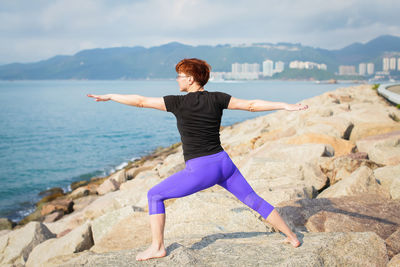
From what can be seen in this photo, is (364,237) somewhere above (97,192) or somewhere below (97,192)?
above

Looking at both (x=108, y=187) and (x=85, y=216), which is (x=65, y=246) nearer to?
(x=85, y=216)

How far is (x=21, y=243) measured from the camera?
22.2ft

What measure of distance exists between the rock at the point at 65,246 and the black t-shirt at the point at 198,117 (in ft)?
11.6

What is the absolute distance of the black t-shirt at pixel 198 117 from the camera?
3201 mm

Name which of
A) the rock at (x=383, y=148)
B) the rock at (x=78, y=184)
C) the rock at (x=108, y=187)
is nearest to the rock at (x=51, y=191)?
the rock at (x=78, y=184)

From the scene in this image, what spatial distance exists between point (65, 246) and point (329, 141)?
6.62 meters

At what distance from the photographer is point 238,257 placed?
3.27 meters

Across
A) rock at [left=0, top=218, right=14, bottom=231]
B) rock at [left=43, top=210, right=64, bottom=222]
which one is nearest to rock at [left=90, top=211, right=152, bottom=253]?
rock at [left=43, top=210, right=64, bottom=222]

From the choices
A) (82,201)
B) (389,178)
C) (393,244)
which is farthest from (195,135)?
(82,201)

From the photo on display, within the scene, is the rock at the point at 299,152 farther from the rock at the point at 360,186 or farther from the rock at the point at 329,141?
the rock at the point at 360,186

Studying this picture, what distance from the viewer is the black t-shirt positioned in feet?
10.5

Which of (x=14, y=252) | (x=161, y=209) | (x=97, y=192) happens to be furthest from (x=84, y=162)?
(x=161, y=209)

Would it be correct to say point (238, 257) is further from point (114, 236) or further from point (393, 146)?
point (393, 146)

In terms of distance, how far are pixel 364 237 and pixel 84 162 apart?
19844 mm
